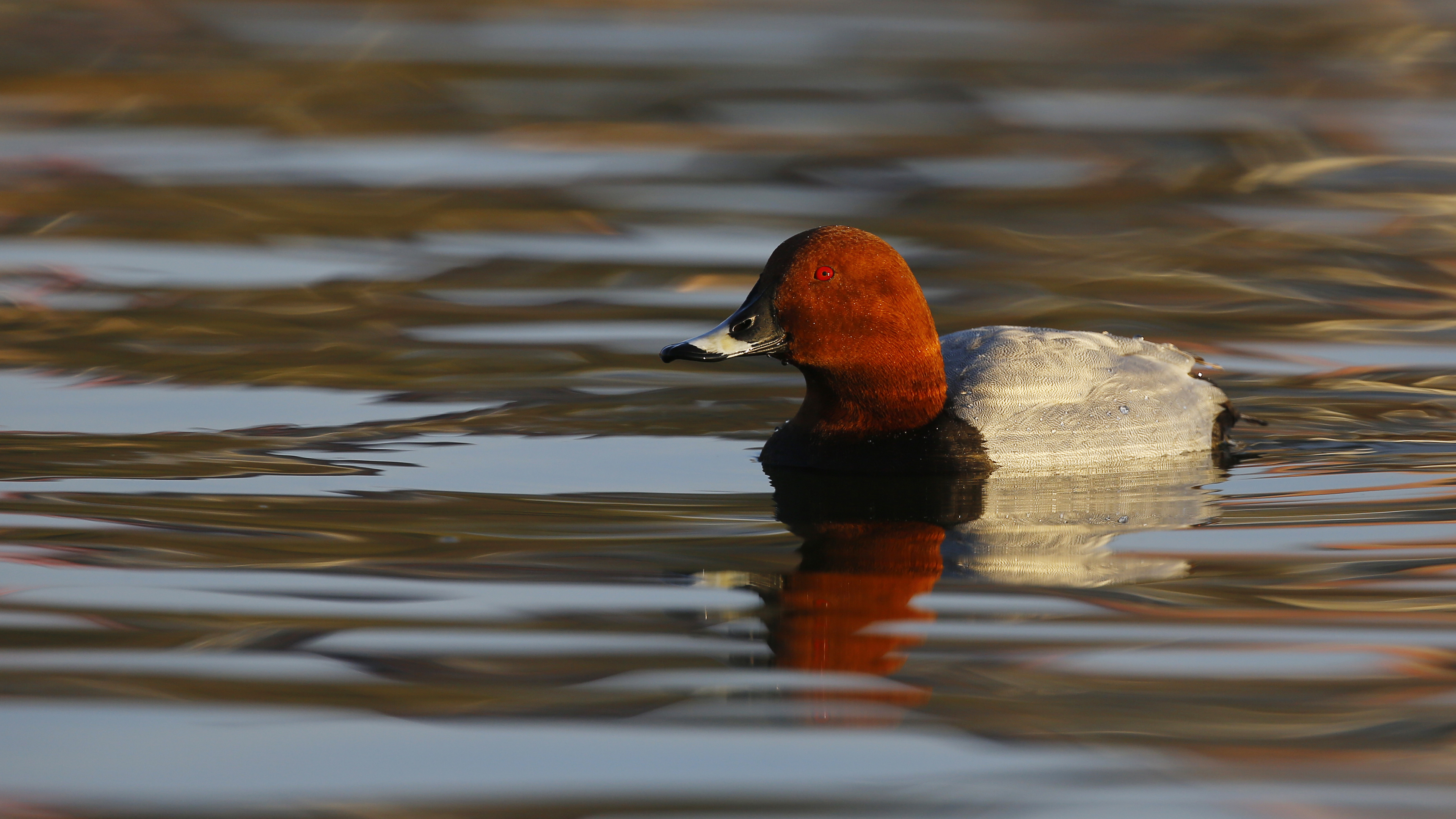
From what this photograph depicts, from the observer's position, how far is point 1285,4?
1775 centimetres

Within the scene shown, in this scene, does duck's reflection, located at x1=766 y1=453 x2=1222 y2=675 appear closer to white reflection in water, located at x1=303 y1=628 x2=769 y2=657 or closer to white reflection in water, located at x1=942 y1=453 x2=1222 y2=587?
white reflection in water, located at x1=942 y1=453 x2=1222 y2=587

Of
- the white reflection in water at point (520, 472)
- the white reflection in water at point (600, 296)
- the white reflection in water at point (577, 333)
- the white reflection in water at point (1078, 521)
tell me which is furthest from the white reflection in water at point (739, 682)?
the white reflection in water at point (600, 296)

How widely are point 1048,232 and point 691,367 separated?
329 centimetres

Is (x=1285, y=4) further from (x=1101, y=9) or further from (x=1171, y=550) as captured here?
(x=1171, y=550)

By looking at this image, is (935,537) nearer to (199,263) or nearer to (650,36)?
(199,263)

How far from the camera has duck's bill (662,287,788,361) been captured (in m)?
5.94

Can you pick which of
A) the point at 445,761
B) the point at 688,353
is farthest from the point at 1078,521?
the point at 445,761

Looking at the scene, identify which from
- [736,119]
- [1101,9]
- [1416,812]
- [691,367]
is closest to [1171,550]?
[1416,812]

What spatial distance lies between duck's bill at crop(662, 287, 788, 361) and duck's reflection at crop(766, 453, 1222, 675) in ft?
1.41

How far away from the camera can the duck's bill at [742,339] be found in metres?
5.94

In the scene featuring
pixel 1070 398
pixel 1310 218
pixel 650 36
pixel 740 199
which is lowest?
pixel 1070 398

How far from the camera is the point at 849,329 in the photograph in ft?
19.9

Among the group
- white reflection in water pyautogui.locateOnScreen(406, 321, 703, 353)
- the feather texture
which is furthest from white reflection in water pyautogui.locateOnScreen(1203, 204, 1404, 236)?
the feather texture

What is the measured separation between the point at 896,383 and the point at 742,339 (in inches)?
20.1
